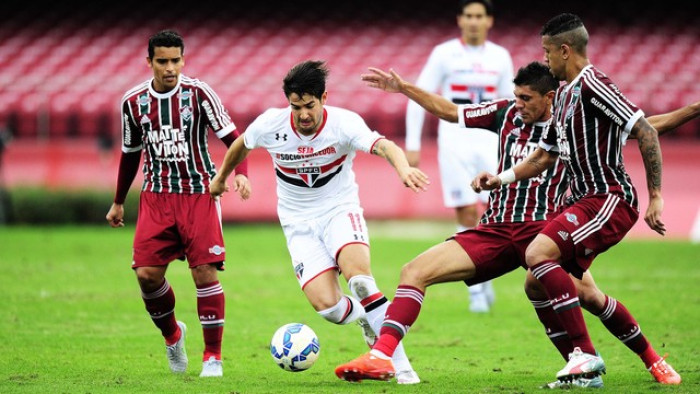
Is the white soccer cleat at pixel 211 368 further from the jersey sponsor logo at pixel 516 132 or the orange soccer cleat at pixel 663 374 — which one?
the orange soccer cleat at pixel 663 374

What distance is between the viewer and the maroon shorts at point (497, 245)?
6.83 m

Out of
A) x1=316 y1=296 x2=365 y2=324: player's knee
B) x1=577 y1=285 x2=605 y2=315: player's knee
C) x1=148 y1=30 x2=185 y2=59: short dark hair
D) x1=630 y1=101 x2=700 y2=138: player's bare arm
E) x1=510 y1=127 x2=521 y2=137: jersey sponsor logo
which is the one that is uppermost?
x1=148 y1=30 x2=185 y2=59: short dark hair

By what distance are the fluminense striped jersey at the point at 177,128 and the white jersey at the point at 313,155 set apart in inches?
20.4

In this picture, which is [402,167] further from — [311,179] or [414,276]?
[311,179]

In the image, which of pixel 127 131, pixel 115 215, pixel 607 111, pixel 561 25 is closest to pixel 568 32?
pixel 561 25

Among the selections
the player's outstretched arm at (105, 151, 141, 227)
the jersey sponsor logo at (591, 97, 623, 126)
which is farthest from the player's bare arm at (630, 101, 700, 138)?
the player's outstretched arm at (105, 151, 141, 227)

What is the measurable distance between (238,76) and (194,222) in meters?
19.6

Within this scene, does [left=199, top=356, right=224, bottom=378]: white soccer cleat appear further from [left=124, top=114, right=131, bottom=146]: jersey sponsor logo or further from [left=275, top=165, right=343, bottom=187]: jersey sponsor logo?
[left=124, top=114, right=131, bottom=146]: jersey sponsor logo

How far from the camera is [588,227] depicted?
21.4 ft

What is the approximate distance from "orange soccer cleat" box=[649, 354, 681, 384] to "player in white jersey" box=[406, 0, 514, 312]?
13.3ft

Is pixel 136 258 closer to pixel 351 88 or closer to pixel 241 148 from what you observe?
pixel 241 148

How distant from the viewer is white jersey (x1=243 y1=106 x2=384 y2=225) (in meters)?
7.23

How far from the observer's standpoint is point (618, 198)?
21.7 feet

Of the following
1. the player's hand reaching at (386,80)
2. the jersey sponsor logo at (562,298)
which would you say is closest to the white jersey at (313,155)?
the player's hand reaching at (386,80)
